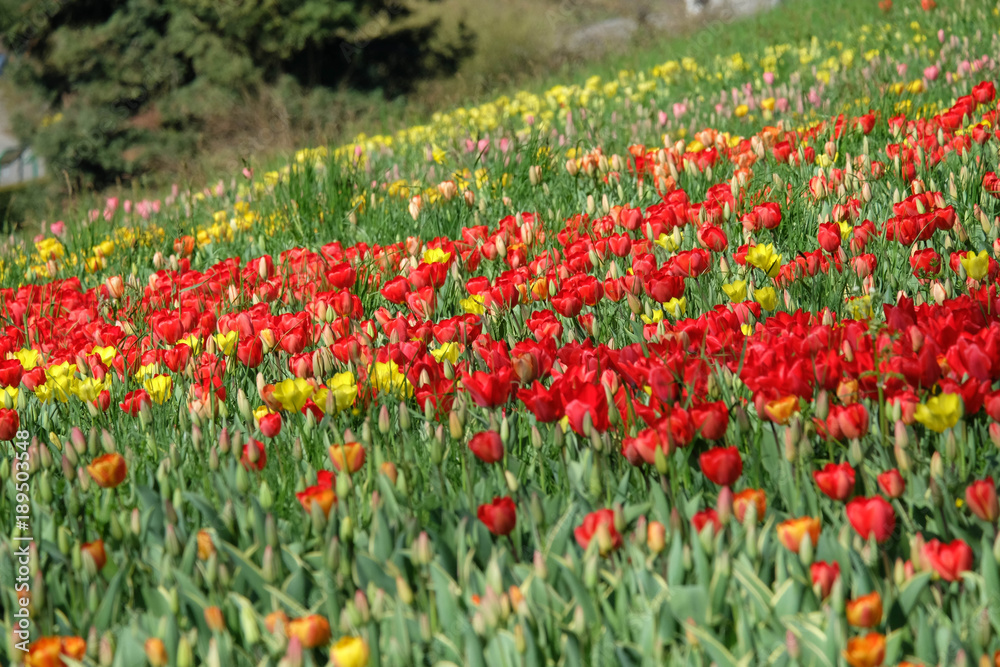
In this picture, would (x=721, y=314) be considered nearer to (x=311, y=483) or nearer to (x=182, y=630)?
(x=311, y=483)

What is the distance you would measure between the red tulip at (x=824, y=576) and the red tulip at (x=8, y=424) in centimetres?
194

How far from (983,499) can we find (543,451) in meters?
0.88

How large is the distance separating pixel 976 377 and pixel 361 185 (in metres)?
4.09

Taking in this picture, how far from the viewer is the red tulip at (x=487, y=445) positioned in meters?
1.82

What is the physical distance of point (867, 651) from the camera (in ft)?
4.10

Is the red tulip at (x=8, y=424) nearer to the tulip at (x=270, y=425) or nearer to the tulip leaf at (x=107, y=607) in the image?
the tulip at (x=270, y=425)

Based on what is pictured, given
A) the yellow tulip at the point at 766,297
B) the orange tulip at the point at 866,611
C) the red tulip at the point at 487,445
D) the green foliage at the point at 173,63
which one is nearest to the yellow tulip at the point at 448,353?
the red tulip at the point at 487,445

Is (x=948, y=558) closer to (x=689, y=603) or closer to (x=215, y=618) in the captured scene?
(x=689, y=603)

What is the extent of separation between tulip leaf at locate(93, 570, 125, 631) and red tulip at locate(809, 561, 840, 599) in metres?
1.19

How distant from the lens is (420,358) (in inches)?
96.6

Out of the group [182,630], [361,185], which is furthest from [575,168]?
[182,630]

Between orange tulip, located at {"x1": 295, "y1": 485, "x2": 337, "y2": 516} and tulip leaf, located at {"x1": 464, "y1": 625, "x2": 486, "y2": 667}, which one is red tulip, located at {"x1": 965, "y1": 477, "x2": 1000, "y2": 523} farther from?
orange tulip, located at {"x1": 295, "y1": 485, "x2": 337, "y2": 516}

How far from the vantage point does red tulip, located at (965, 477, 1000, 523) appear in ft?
4.80

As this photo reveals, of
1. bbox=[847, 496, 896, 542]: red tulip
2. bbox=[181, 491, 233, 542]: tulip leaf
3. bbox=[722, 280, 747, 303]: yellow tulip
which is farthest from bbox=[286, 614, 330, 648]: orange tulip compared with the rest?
bbox=[722, 280, 747, 303]: yellow tulip
